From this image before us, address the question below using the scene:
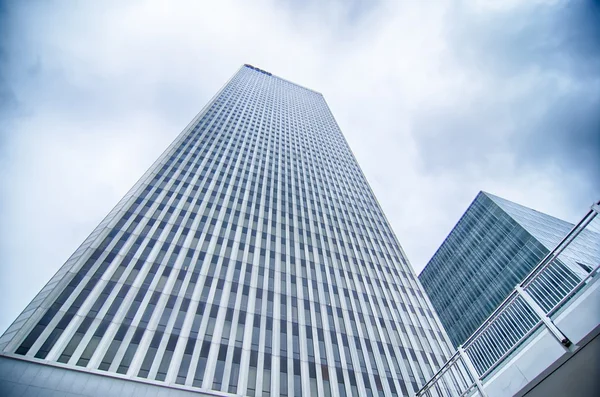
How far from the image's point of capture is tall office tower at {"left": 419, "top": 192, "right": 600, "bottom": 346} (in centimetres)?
7625

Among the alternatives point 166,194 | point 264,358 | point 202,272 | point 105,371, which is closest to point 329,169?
point 166,194

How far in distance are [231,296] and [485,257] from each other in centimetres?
8587

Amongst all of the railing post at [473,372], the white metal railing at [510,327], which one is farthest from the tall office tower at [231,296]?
the railing post at [473,372]

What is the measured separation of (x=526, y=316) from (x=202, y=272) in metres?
30.7

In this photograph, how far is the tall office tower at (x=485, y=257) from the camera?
3002 inches

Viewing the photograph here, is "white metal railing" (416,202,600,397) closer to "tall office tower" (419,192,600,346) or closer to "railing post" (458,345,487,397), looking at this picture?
"railing post" (458,345,487,397)

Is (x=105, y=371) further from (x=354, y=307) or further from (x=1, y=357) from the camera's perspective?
(x=354, y=307)

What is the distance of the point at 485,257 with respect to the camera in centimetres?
8825

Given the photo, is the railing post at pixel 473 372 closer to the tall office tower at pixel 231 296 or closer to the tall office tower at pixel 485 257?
the tall office tower at pixel 231 296

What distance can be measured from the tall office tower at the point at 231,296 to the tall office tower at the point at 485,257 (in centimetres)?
4442

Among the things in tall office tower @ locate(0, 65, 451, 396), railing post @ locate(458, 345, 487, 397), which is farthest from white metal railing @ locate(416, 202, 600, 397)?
tall office tower @ locate(0, 65, 451, 396)

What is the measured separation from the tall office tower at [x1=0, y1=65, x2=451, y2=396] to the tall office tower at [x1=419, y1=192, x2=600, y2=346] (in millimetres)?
44422

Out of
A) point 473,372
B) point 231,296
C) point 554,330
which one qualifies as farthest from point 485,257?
point 554,330

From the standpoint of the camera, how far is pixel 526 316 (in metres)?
9.73
